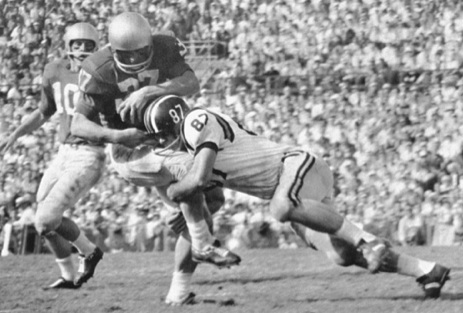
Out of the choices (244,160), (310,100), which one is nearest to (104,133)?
(244,160)

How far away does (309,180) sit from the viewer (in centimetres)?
605

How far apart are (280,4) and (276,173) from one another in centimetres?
1104

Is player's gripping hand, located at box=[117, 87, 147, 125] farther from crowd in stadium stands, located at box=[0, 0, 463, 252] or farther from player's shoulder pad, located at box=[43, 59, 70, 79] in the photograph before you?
crowd in stadium stands, located at box=[0, 0, 463, 252]

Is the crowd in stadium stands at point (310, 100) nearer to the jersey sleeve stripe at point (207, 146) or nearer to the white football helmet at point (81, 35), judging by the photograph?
the white football helmet at point (81, 35)

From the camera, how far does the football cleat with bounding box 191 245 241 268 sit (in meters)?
5.64

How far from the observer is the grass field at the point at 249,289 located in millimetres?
6082

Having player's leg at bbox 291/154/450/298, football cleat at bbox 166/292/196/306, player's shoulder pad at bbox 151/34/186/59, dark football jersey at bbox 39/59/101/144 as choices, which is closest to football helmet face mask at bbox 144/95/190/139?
player's shoulder pad at bbox 151/34/186/59

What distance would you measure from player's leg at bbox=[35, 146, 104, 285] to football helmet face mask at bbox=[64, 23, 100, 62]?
28.8 inches

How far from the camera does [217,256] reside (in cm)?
574

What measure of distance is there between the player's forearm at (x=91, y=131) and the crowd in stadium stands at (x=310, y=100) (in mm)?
6301

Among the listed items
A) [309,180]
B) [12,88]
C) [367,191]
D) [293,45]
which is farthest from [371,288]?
[12,88]

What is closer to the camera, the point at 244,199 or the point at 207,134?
the point at 207,134

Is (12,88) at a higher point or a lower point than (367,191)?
higher

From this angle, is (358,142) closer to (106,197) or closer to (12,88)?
(106,197)
